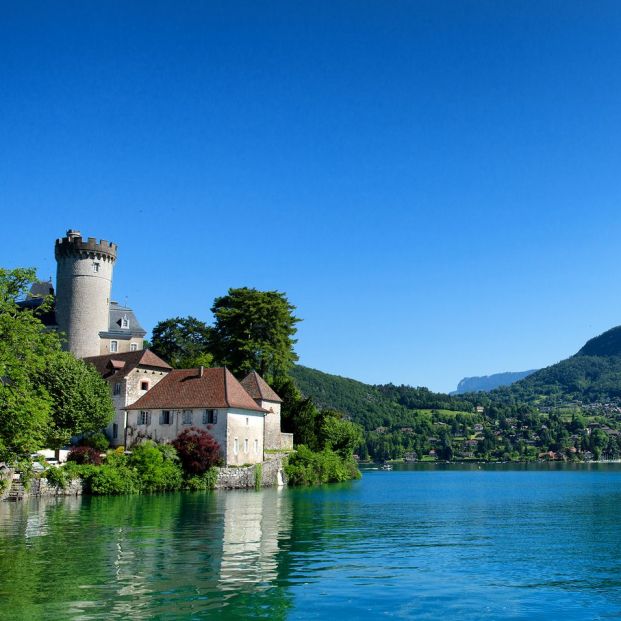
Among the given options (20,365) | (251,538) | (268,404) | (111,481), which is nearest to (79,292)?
(268,404)

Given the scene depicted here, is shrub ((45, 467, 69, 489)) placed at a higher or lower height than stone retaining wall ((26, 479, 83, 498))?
higher

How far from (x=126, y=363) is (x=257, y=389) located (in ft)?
38.8

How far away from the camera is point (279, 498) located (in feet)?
166

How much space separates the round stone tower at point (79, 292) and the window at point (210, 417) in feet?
68.4

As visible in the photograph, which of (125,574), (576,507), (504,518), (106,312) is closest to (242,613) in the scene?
(125,574)

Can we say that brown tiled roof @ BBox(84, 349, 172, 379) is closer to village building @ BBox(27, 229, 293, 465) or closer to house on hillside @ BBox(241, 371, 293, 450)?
village building @ BBox(27, 229, 293, 465)

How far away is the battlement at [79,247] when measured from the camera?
7769 centimetres

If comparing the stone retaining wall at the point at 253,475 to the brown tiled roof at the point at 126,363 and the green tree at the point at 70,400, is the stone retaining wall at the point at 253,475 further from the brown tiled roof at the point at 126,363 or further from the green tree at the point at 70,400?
the brown tiled roof at the point at 126,363

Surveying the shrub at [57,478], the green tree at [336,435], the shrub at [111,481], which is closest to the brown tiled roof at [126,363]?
the shrub at [111,481]

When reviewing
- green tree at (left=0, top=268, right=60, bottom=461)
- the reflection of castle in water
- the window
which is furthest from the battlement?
green tree at (left=0, top=268, right=60, bottom=461)

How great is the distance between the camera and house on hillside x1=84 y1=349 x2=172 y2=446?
65.6 meters

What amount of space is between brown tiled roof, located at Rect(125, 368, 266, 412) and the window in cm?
44

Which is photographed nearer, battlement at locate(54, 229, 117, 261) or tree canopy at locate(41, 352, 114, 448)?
tree canopy at locate(41, 352, 114, 448)

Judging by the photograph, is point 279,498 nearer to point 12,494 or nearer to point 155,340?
point 12,494
